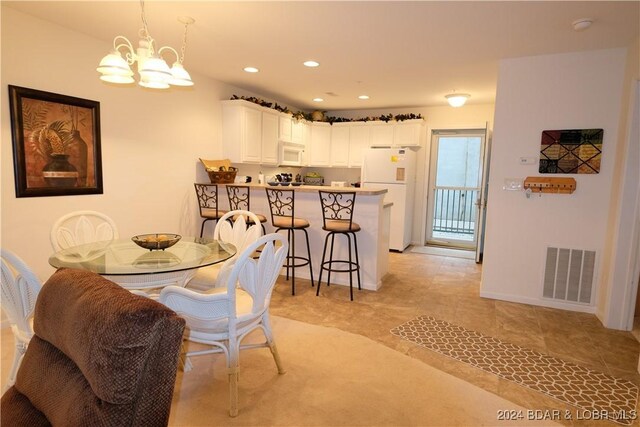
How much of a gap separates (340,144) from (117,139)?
3.87 meters

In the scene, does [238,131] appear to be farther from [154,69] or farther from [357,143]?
[154,69]

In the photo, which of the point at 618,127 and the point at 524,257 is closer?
the point at 618,127

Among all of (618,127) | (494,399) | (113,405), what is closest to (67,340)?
(113,405)

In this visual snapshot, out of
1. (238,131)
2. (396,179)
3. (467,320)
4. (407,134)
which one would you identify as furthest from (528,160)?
(238,131)

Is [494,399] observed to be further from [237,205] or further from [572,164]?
[237,205]

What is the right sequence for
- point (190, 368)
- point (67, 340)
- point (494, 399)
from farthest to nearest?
point (190, 368) → point (494, 399) → point (67, 340)

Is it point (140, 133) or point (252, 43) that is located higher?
point (252, 43)

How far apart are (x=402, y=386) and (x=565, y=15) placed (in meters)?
2.75

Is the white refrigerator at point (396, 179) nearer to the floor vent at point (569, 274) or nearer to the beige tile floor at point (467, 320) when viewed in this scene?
the beige tile floor at point (467, 320)

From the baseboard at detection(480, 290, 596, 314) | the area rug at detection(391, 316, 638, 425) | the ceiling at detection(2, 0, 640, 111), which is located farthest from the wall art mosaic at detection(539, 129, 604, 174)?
the area rug at detection(391, 316, 638, 425)

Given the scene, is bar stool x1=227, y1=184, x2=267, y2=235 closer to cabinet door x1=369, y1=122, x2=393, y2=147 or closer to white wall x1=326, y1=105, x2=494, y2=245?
cabinet door x1=369, y1=122, x2=393, y2=147

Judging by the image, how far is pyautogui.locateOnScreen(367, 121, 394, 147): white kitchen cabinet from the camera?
616 cm

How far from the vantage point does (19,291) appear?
5.38 ft

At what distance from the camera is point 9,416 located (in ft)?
3.15
